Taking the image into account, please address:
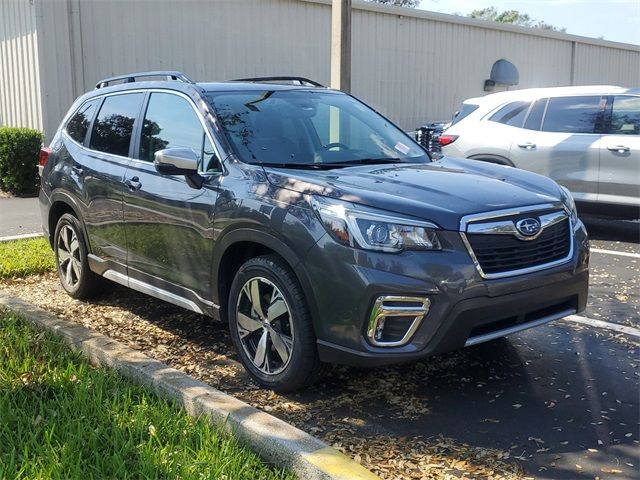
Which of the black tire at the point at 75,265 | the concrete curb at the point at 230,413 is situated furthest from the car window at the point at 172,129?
the concrete curb at the point at 230,413

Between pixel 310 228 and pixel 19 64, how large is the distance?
1210cm

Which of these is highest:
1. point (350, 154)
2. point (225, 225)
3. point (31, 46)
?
point (31, 46)

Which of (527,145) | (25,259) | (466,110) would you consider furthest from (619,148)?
(25,259)

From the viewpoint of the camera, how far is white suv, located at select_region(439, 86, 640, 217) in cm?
809

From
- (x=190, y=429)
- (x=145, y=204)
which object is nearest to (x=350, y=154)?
(x=145, y=204)

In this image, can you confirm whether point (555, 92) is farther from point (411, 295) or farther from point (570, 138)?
point (411, 295)

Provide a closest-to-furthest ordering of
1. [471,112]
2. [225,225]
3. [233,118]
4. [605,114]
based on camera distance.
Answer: [225,225] < [233,118] < [605,114] < [471,112]

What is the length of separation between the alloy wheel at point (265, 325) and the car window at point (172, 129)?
854mm

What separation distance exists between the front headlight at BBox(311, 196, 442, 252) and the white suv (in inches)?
221

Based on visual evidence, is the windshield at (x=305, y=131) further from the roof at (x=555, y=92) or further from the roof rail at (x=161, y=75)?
the roof at (x=555, y=92)

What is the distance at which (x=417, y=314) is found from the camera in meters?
3.33

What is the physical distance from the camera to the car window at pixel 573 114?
27.5 feet

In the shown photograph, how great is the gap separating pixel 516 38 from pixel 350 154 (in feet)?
60.2

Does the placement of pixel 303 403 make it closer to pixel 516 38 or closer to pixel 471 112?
pixel 471 112
